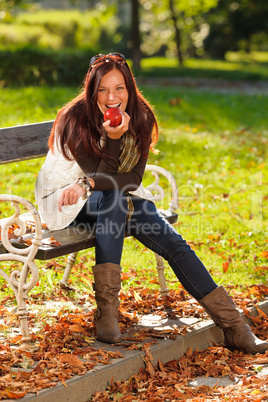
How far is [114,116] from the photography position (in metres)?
3.60

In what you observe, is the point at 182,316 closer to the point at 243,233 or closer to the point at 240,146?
the point at 243,233

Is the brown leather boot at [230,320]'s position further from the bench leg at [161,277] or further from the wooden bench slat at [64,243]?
the wooden bench slat at [64,243]

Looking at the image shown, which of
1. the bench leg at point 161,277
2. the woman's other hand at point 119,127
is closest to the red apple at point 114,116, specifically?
the woman's other hand at point 119,127

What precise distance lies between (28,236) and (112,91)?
3.28ft

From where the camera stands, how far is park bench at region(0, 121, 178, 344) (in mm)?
3217

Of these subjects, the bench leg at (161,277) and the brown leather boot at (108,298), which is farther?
the bench leg at (161,277)

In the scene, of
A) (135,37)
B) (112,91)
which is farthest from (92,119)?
(135,37)

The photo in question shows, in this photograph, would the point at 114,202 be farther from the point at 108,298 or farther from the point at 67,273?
the point at 67,273

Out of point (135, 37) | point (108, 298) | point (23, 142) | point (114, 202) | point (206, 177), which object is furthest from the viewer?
point (135, 37)

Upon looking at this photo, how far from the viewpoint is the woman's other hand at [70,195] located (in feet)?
11.8

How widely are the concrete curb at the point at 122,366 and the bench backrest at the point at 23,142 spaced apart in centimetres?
142

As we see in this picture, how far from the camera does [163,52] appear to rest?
115ft

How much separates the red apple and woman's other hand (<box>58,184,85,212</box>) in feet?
1.41

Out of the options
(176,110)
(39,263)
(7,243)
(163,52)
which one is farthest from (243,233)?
(163,52)
